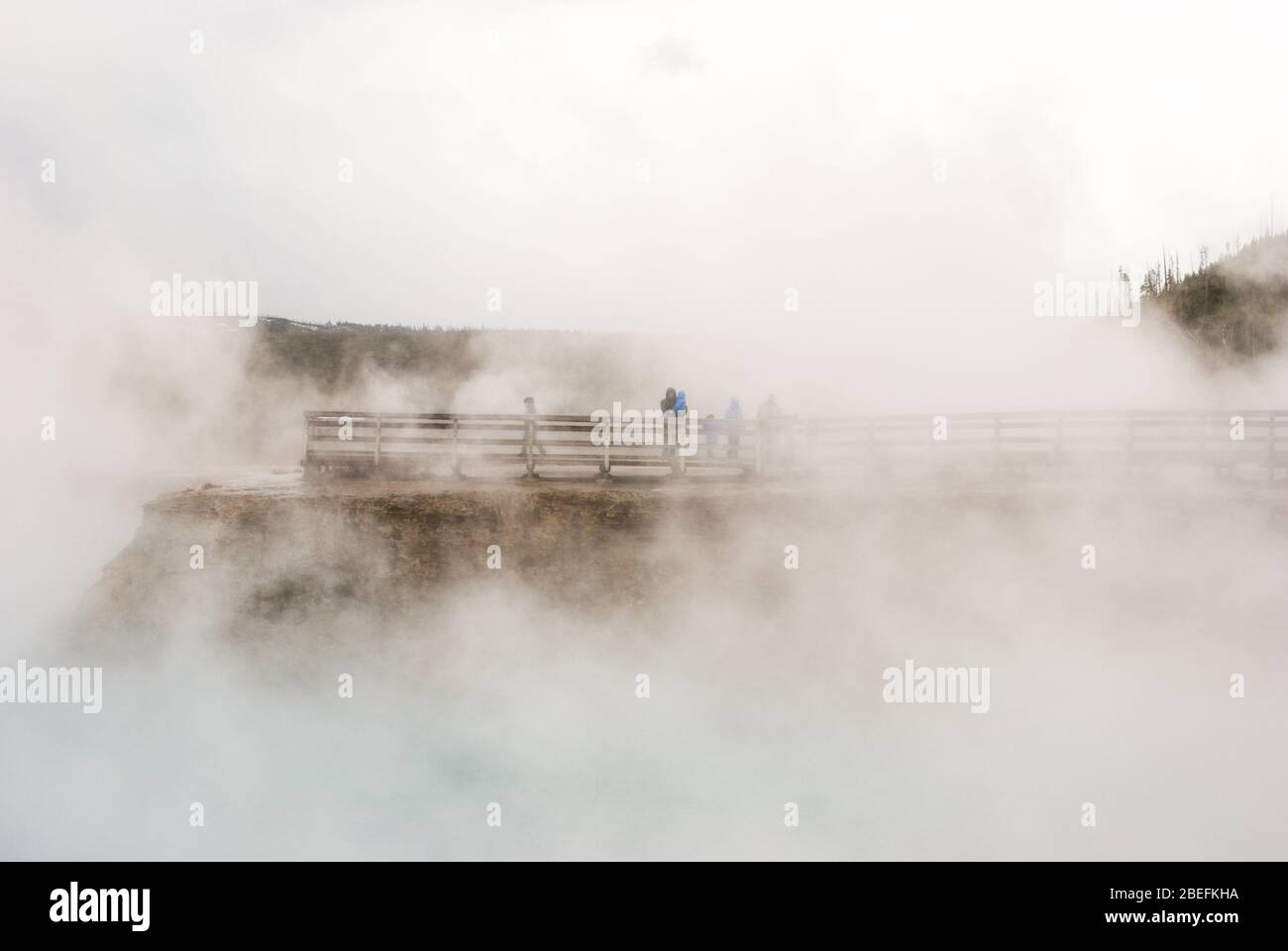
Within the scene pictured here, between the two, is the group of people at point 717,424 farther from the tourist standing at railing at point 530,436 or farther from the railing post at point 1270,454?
the railing post at point 1270,454

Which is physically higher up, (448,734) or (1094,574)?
(1094,574)

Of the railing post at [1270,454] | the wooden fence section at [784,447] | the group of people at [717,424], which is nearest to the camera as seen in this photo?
the railing post at [1270,454]

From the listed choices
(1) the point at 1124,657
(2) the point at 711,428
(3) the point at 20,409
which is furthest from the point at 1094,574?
(3) the point at 20,409

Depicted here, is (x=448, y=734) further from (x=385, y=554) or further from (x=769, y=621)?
(x=769, y=621)

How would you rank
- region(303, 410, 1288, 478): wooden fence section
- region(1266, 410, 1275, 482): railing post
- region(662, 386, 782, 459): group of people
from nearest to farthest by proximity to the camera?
region(1266, 410, 1275, 482): railing post, region(303, 410, 1288, 478): wooden fence section, region(662, 386, 782, 459): group of people

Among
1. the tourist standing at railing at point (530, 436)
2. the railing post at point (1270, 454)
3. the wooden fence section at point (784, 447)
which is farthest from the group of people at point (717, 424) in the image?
the railing post at point (1270, 454)

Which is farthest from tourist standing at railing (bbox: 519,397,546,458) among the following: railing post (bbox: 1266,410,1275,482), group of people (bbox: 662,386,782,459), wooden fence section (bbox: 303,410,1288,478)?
railing post (bbox: 1266,410,1275,482)

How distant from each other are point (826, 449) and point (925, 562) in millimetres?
2910

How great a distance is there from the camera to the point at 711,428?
43.4 ft

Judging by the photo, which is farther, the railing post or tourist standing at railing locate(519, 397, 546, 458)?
tourist standing at railing locate(519, 397, 546, 458)

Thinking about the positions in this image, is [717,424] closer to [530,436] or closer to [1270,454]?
[530,436]

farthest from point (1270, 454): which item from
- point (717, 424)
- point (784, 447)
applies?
point (717, 424)

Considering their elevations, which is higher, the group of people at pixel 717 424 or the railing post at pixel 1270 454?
the group of people at pixel 717 424

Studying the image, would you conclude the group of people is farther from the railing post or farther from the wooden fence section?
the railing post
